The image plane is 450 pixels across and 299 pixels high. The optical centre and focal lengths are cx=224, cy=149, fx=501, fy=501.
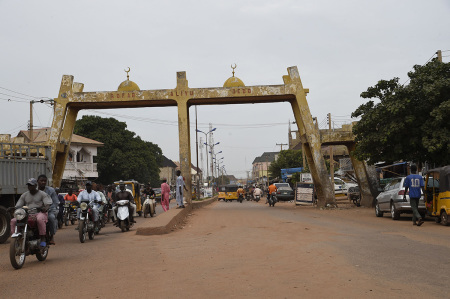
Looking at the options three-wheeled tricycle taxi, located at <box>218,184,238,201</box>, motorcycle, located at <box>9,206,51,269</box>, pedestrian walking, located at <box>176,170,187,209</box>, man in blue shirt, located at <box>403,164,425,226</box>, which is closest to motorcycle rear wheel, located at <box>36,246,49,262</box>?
motorcycle, located at <box>9,206,51,269</box>

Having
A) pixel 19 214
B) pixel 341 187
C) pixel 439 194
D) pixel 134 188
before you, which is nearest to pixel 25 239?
pixel 19 214

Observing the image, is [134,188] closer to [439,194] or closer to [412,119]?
[412,119]

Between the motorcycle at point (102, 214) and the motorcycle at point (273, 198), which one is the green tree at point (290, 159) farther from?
the motorcycle at point (102, 214)

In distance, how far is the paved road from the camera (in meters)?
5.83

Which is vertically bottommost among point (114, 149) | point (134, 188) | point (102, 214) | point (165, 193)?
point (102, 214)

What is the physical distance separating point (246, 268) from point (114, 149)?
5274 centimetres

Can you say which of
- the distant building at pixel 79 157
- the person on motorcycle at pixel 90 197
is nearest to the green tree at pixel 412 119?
the person on motorcycle at pixel 90 197

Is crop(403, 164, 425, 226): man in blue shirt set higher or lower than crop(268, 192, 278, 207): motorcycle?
higher

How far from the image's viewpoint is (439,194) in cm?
1454

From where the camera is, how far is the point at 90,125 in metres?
58.4

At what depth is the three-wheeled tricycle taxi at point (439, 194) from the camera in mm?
14047

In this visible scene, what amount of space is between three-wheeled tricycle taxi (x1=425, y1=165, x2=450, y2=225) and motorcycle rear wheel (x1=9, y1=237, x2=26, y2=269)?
11.0m

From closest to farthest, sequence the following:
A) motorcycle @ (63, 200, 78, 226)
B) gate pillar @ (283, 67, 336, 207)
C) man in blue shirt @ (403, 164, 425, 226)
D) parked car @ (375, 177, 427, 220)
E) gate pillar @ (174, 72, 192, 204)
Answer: man in blue shirt @ (403, 164, 425, 226) → parked car @ (375, 177, 427, 220) → motorcycle @ (63, 200, 78, 226) → gate pillar @ (283, 67, 336, 207) → gate pillar @ (174, 72, 192, 204)

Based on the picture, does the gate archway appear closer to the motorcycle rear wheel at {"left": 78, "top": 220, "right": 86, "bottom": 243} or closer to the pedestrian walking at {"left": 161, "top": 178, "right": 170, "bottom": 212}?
the pedestrian walking at {"left": 161, "top": 178, "right": 170, "bottom": 212}
